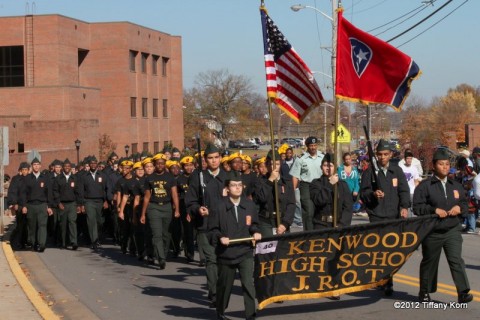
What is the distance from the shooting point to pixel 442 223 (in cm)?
1081

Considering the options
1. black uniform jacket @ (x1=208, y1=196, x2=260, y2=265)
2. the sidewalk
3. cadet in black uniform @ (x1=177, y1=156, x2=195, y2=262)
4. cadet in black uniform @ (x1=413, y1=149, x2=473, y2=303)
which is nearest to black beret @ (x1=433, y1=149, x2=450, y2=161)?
cadet in black uniform @ (x1=413, y1=149, x2=473, y2=303)

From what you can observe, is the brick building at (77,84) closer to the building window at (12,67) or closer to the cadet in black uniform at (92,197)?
the building window at (12,67)

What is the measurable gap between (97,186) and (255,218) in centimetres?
1098

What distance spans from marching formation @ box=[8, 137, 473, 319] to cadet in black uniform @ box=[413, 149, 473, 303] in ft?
0.04

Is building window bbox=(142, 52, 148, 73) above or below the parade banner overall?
above

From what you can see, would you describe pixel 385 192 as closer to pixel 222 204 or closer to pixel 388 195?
pixel 388 195

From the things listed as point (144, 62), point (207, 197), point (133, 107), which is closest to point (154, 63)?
point (144, 62)

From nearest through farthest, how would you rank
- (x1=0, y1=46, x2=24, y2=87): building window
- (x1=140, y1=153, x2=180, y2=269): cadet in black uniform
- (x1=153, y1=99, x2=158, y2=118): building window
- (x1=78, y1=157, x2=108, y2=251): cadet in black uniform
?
(x1=140, y1=153, x2=180, y2=269): cadet in black uniform < (x1=78, y1=157, x2=108, y2=251): cadet in black uniform < (x1=0, y1=46, x2=24, y2=87): building window < (x1=153, y1=99, x2=158, y2=118): building window

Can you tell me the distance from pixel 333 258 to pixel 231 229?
1.30 metres

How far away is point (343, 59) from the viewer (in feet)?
39.5

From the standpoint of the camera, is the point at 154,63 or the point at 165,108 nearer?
the point at 154,63

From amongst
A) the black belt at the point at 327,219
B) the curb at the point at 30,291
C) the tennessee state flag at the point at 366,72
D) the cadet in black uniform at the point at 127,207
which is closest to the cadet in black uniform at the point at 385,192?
the black belt at the point at 327,219

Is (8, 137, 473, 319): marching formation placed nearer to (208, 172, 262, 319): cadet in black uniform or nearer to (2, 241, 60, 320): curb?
(208, 172, 262, 319): cadet in black uniform

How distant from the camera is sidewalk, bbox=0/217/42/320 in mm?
11261
